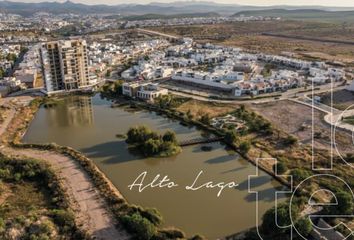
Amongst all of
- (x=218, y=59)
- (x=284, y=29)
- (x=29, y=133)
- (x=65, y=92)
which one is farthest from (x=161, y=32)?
(x=29, y=133)

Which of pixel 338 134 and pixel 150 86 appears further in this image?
pixel 150 86

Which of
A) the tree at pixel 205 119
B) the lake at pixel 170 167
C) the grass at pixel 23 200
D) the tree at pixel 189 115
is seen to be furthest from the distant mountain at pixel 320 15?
the grass at pixel 23 200

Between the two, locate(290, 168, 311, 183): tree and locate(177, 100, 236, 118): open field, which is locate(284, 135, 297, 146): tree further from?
locate(177, 100, 236, 118): open field

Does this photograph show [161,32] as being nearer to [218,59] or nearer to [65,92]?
[218,59]

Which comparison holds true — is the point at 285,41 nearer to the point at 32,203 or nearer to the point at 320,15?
the point at 32,203

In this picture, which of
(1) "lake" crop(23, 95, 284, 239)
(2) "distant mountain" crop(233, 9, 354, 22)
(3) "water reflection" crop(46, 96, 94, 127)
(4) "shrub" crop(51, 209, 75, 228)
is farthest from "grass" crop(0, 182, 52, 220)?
(2) "distant mountain" crop(233, 9, 354, 22)

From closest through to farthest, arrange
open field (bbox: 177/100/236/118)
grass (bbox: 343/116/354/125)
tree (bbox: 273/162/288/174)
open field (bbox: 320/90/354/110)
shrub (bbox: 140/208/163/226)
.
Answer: shrub (bbox: 140/208/163/226) < tree (bbox: 273/162/288/174) < grass (bbox: 343/116/354/125) < open field (bbox: 177/100/236/118) < open field (bbox: 320/90/354/110)

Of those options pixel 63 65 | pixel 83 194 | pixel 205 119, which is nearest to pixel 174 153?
pixel 205 119

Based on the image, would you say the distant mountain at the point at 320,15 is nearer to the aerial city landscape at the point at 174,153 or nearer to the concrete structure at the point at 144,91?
the aerial city landscape at the point at 174,153
